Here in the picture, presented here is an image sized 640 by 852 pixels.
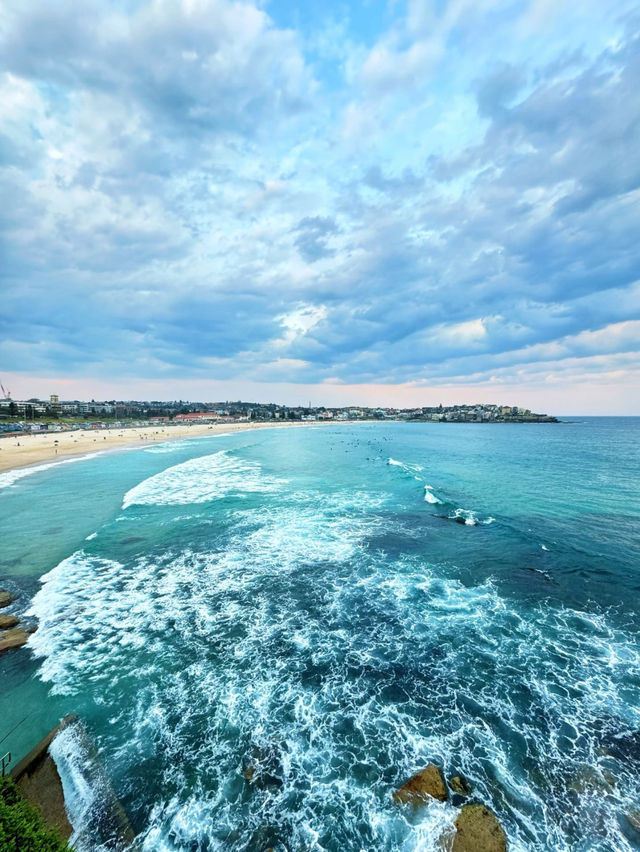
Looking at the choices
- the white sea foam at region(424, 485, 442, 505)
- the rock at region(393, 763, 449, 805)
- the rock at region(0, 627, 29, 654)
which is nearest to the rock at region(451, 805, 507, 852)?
the rock at region(393, 763, 449, 805)

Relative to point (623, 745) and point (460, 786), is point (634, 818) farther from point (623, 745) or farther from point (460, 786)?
point (460, 786)

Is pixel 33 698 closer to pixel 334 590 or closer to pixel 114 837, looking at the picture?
pixel 114 837

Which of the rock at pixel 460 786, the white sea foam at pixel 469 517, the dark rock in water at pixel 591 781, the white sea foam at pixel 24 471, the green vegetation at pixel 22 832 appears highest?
the green vegetation at pixel 22 832

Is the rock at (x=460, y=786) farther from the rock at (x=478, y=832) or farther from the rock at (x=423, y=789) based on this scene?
the rock at (x=478, y=832)

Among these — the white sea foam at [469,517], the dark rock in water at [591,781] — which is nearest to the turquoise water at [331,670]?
the dark rock in water at [591,781]

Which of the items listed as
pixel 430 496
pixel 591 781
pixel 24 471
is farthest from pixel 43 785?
pixel 24 471

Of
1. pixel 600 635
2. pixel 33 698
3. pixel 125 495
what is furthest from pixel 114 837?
pixel 125 495
